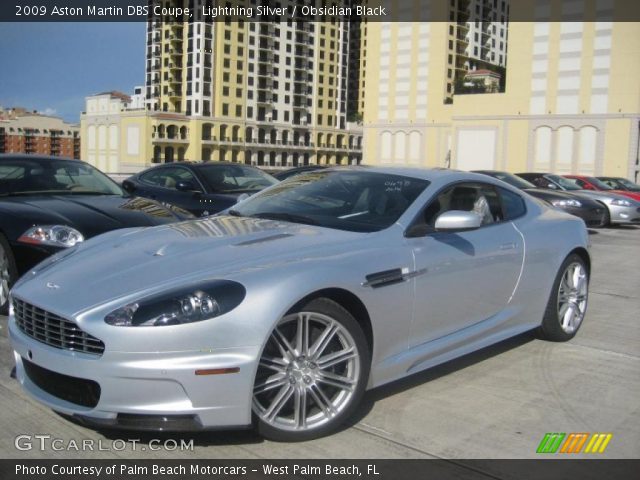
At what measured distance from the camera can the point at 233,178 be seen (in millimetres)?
9758

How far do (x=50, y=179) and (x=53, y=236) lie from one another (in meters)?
1.53

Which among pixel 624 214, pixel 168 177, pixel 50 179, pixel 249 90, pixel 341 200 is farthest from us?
pixel 249 90

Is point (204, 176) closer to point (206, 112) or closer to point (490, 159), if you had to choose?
point (490, 159)

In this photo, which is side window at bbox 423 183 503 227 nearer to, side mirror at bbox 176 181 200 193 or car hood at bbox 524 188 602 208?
side mirror at bbox 176 181 200 193

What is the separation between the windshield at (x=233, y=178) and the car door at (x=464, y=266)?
17.0 ft

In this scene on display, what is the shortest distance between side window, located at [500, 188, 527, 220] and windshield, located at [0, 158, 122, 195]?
152 inches

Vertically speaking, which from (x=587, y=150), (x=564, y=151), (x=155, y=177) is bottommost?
(x=155, y=177)

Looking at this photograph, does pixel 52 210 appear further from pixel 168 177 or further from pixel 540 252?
pixel 168 177

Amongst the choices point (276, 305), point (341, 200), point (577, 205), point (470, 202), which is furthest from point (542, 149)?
point (276, 305)

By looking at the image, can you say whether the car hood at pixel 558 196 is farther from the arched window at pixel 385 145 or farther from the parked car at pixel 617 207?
the arched window at pixel 385 145

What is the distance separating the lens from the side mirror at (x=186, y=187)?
8891 mm

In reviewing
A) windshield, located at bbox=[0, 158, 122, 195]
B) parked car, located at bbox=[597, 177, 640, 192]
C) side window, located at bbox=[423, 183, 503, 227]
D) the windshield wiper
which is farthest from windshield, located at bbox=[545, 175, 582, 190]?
the windshield wiper
